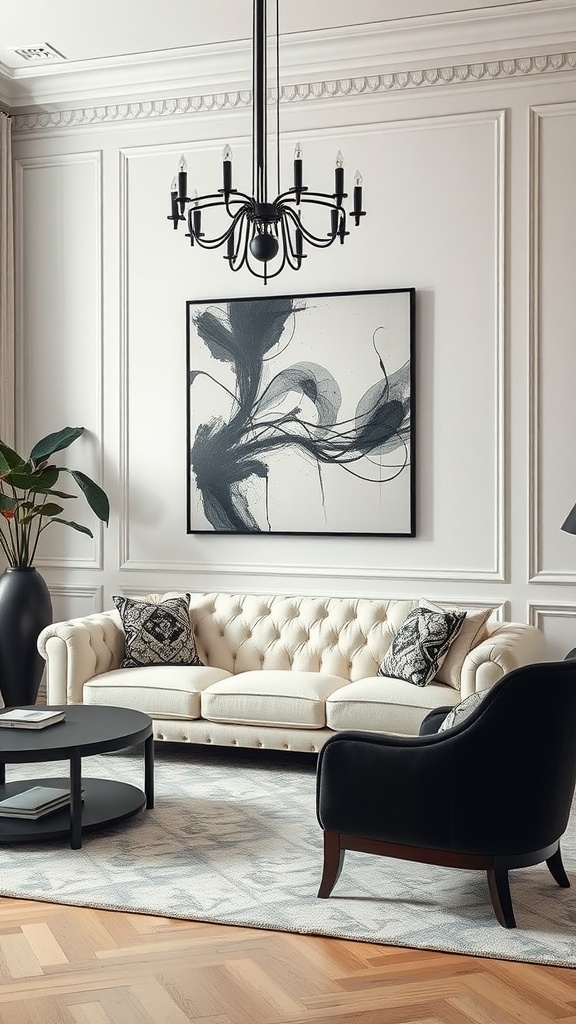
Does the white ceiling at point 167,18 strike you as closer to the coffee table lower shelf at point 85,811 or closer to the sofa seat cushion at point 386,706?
the sofa seat cushion at point 386,706

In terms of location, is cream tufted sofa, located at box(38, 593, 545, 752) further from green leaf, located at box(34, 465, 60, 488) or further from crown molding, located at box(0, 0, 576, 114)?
crown molding, located at box(0, 0, 576, 114)

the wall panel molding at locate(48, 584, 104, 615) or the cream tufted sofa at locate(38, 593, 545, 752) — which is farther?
the wall panel molding at locate(48, 584, 104, 615)

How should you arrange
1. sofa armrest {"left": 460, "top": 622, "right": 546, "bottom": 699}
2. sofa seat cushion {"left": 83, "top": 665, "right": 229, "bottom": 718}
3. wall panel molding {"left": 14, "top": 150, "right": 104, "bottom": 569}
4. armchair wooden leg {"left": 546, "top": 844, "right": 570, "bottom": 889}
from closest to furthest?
armchair wooden leg {"left": 546, "top": 844, "right": 570, "bottom": 889}
sofa armrest {"left": 460, "top": 622, "right": 546, "bottom": 699}
sofa seat cushion {"left": 83, "top": 665, "right": 229, "bottom": 718}
wall panel molding {"left": 14, "top": 150, "right": 104, "bottom": 569}

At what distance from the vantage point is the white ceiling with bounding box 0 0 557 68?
5129 mm

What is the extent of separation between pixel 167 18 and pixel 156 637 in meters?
3.11

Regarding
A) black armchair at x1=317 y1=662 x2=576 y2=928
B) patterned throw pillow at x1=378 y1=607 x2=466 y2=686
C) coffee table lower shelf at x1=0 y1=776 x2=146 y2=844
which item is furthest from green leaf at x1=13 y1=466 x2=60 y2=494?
black armchair at x1=317 y1=662 x2=576 y2=928

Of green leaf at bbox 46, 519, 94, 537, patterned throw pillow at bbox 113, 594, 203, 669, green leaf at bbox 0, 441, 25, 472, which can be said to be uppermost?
green leaf at bbox 0, 441, 25, 472

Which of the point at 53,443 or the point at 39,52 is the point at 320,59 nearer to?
the point at 39,52

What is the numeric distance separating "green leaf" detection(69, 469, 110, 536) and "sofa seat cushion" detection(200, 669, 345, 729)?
1.43 metres

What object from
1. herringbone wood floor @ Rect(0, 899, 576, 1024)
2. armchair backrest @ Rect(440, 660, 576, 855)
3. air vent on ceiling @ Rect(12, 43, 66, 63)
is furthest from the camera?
air vent on ceiling @ Rect(12, 43, 66, 63)

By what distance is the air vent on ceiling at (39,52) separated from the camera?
5676 mm

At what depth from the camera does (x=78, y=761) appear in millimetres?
3750

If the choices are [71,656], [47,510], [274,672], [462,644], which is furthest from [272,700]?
[47,510]

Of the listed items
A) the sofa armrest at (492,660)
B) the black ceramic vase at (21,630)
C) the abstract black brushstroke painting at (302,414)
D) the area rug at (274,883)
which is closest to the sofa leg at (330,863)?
the area rug at (274,883)
